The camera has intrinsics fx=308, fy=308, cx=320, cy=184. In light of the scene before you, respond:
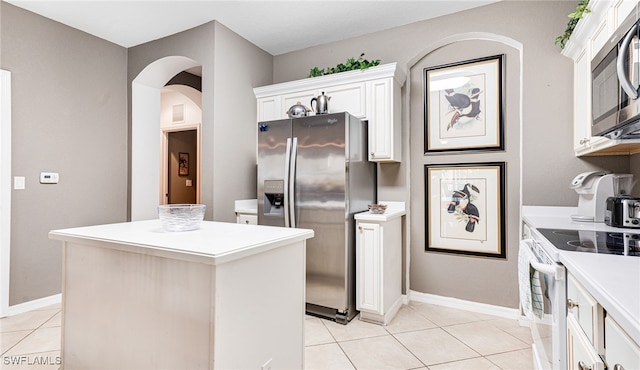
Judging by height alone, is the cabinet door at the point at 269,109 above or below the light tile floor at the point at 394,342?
above

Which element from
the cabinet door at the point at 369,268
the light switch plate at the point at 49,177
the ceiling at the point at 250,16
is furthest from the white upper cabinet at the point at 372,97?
the light switch plate at the point at 49,177

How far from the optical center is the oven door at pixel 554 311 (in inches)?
47.0

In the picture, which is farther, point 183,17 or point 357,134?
point 183,17

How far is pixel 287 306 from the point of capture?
4.67 ft

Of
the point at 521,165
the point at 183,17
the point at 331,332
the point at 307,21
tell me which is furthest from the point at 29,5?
the point at 521,165

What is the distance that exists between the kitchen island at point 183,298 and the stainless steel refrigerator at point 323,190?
1.11 metres

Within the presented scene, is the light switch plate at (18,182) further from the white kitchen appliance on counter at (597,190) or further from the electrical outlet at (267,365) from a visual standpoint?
the white kitchen appliance on counter at (597,190)

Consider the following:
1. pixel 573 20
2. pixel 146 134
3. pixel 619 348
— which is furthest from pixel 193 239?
pixel 146 134

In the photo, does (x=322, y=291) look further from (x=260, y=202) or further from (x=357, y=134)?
(x=357, y=134)

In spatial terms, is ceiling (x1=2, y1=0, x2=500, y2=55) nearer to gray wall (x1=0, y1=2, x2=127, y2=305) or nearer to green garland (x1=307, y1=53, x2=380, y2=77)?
gray wall (x1=0, y1=2, x2=127, y2=305)

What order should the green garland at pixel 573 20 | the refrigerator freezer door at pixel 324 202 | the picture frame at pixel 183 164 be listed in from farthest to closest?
1. the picture frame at pixel 183 164
2. the refrigerator freezer door at pixel 324 202
3. the green garland at pixel 573 20

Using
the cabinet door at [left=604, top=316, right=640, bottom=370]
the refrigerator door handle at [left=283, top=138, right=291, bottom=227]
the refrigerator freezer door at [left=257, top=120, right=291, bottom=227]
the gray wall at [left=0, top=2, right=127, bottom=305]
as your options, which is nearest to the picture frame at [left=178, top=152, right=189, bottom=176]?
the gray wall at [left=0, top=2, right=127, bottom=305]

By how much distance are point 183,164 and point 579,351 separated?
6136 mm

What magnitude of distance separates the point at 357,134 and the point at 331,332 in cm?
169
